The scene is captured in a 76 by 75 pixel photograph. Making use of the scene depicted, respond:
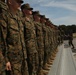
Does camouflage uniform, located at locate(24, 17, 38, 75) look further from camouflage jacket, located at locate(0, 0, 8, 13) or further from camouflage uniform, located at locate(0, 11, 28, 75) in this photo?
camouflage jacket, located at locate(0, 0, 8, 13)

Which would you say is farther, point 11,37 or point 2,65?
point 11,37

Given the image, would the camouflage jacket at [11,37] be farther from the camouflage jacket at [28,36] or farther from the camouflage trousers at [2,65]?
the camouflage jacket at [28,36]

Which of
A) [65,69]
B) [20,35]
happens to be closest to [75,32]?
[65,69]

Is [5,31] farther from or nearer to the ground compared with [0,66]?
farther from the ground

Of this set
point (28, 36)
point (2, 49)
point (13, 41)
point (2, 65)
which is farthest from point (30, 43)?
point (2, 65)

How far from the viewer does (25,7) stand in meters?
6.46

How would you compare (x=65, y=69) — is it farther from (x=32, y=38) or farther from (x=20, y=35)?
(x=20, y=35)

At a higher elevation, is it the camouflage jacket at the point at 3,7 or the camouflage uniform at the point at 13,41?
the camouflage jacket at the point at 3,7

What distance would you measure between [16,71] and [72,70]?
4.92 meters

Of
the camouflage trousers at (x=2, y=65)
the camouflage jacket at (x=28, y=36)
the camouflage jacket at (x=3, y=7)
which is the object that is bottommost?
the camouflage trousers at (x=2, y=65)

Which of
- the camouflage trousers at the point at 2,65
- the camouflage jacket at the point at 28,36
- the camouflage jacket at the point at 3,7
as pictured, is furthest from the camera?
the camouflage jacket at the point at 28,36

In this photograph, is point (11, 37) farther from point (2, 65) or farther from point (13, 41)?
point (2, 65)

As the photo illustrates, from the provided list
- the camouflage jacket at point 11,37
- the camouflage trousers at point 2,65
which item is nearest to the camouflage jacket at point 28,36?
the camouflage jacket at point 11,37

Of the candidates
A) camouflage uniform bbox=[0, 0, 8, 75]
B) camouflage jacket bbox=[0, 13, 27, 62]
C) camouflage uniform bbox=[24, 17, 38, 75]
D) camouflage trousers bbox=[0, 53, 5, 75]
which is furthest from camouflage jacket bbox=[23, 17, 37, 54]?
camouflage trousers bbox=[0, 53, 5, 75]
